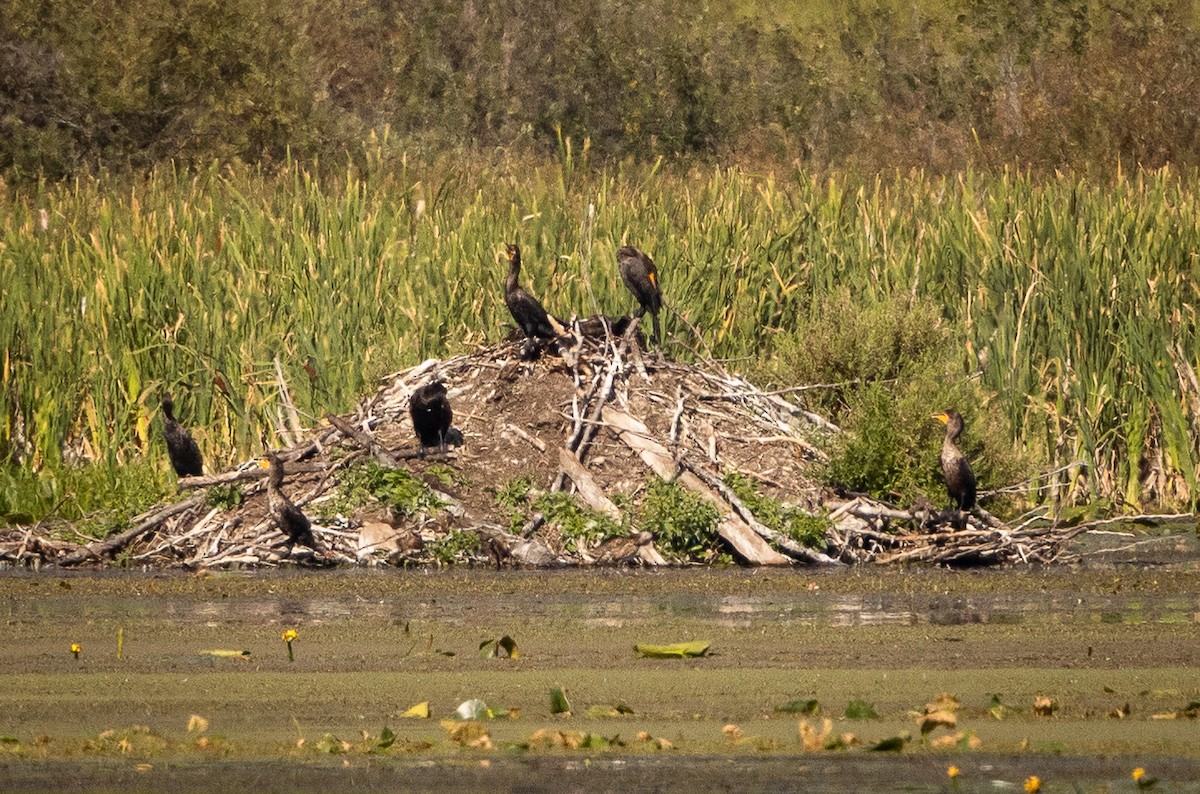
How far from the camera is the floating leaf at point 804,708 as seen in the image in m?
6.35

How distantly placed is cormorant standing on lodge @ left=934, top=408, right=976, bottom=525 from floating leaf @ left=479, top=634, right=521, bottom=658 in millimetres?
3667

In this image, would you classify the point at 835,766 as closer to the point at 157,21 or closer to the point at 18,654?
the point at 18,654

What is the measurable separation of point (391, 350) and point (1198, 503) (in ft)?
16.6

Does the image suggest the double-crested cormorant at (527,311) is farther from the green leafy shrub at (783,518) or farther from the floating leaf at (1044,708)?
the floating leaf at (1044,708)

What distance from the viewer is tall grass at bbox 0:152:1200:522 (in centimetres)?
1229

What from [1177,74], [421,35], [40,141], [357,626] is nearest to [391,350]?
[357,626]

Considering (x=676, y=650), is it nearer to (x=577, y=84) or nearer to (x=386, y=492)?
(x=386, y=492)

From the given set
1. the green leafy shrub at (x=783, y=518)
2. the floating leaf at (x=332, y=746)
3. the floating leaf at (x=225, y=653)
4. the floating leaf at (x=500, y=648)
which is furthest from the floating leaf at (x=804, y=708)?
the green leafy shrub at (x=783, y=518)

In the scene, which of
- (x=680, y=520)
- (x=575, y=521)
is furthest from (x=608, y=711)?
(x=575, y=521)

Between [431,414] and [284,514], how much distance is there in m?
1.04

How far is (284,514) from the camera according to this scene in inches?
406

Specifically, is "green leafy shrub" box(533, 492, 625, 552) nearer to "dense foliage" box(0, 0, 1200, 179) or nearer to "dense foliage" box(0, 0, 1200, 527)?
"dense foliage" box(0, 0, 1200, 527)

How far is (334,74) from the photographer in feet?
114

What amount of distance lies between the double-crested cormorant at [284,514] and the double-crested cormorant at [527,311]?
1.64 m
